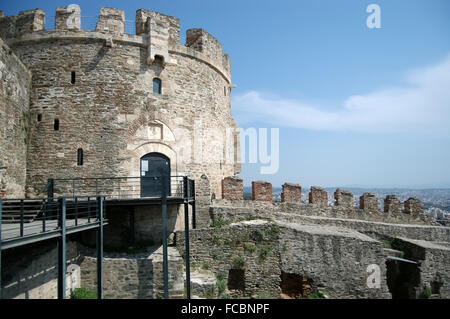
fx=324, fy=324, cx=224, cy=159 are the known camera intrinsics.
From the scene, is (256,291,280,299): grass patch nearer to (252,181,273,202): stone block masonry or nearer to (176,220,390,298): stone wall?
(176,220,390,298): stone wall

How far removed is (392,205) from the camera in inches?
664

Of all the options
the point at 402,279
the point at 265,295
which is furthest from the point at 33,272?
the point at 402,279

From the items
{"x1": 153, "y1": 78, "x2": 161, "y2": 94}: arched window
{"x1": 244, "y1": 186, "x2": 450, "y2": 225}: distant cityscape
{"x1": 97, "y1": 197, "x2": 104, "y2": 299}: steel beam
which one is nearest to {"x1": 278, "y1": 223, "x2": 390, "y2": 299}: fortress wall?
{"x1": 244, "y1": 186, "x2": 450, "y2": 225}: distant cityscape

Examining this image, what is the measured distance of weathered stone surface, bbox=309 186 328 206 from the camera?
15143 mm

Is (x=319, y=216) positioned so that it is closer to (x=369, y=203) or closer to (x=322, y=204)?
(x=322, y=204)

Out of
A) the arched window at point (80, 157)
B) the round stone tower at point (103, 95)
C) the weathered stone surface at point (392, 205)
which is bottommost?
the weathered stone surface at point (392, 205)

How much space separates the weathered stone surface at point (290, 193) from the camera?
1445 cm

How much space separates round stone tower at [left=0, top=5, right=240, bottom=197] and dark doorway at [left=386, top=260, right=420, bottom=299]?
836 centimetres

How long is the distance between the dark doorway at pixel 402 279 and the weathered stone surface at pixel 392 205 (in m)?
4.46

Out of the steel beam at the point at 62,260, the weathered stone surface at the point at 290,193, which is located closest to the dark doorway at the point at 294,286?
the weathered stone surface at the point at 290,193

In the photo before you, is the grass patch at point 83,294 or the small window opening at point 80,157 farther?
the small window opening at point 80,157

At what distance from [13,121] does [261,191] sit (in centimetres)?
944

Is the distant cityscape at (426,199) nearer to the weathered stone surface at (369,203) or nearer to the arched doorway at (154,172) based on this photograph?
the weathered stone surface at (369,203)

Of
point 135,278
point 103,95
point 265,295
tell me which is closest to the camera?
point 135,278
